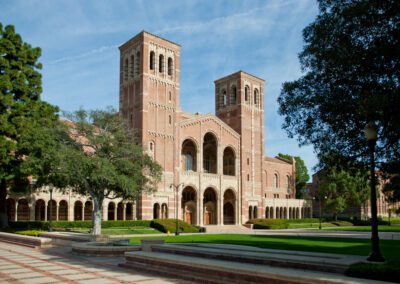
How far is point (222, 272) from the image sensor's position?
466 inches

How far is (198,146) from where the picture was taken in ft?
180

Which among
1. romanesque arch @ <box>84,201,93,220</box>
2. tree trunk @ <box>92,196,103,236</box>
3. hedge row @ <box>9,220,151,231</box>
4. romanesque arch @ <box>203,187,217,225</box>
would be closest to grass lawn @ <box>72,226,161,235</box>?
hedge row @ <box>9,220,151,231</box>

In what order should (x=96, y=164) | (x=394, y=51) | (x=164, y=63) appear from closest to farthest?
(x=394, y=51)
(x=96, y=164)
(x=164, y=63)

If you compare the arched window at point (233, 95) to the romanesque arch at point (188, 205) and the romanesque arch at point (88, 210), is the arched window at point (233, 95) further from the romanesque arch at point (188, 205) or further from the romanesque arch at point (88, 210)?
the romanesque arch at point (88, 210)

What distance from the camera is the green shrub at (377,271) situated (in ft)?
31.3

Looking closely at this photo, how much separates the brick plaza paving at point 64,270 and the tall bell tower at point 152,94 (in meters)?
28.8

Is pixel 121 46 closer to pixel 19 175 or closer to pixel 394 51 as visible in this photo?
pixel 19 175

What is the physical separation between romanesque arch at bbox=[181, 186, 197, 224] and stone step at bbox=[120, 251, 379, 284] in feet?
128

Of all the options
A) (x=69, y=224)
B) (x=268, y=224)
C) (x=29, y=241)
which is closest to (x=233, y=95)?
(x=268, y=224)

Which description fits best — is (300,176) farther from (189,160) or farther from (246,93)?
(189,160)

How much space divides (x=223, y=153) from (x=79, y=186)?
3281 centimetres

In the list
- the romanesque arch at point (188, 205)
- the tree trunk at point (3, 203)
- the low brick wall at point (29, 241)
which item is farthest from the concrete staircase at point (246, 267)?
the romanesque arch at point (188, 205)

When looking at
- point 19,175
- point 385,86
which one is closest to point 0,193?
point 19,175

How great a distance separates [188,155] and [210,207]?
798cm
